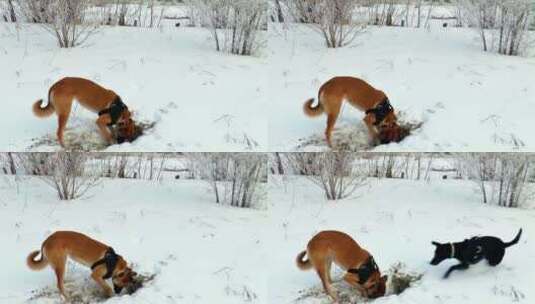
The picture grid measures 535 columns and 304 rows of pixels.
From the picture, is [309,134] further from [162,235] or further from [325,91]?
[162,235]

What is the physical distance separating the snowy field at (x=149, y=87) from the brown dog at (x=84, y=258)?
Result: 42cm

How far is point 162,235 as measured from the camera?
3.68 m

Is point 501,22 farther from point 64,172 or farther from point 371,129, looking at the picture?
point 64,172

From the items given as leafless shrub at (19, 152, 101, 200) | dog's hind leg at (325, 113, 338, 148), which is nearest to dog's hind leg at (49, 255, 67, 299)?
leafless shrub at (19, 152, 101, 200)

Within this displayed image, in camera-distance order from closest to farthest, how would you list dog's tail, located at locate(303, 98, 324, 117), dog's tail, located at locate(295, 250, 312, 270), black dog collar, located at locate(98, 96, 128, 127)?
black dog collar, located at locate(98, 96, 128, 127) → dog's tail, located at locate(303, 98, 324, 117) → dog's tail, located at locate(295, 250, 312, 270)

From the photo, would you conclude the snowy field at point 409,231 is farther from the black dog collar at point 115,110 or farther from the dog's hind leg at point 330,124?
the black dog collar at point 115,110

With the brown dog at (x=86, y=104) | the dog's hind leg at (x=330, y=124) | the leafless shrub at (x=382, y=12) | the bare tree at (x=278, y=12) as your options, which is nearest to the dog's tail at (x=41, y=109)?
the brown dog at (x=86, y=104)

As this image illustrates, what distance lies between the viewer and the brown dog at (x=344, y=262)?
351cm

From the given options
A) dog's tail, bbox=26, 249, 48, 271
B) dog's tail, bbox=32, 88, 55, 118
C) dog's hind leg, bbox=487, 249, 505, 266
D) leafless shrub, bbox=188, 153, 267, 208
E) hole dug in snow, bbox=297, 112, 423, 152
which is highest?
dog's tail, bbox=32, 88, 55, 118

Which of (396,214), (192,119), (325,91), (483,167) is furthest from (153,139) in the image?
(483,167)

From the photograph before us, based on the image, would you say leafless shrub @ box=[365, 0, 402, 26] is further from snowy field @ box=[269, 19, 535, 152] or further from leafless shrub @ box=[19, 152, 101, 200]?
leafless shrub @ box=[19, 152, 101, 200]

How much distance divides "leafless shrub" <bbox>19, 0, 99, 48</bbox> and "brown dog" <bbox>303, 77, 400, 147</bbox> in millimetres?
997

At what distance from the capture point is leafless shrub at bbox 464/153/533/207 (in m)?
3.76

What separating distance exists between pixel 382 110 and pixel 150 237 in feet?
3.78
